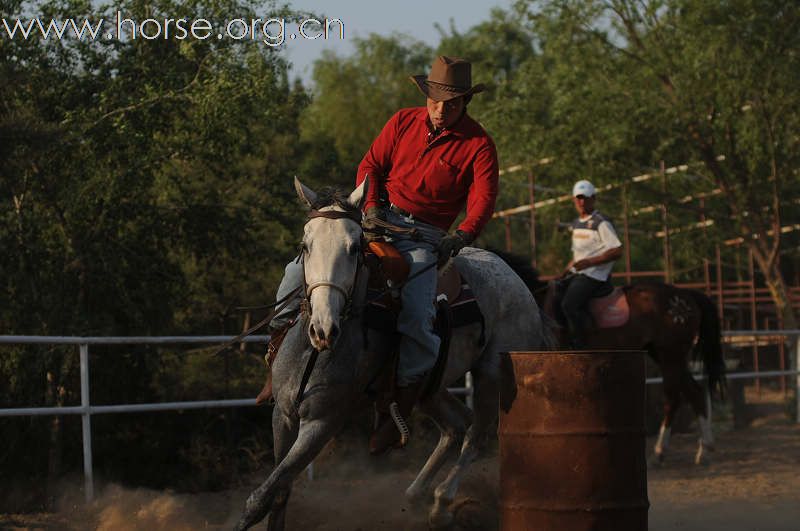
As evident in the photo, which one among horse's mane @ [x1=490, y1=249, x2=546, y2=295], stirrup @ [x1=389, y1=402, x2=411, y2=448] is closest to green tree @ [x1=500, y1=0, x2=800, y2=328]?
horse's mane @ [x1=490, y1=249, x2=546, y2=295]

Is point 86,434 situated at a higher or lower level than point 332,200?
lower

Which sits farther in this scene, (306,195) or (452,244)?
(452,244)

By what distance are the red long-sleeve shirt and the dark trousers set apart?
5.04 m

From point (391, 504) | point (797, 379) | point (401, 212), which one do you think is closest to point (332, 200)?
point (401, 212)

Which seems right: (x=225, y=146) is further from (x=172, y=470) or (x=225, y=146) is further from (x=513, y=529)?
(x=513, y=529)

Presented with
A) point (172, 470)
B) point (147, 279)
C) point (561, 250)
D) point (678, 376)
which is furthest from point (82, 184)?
point (561, 250)

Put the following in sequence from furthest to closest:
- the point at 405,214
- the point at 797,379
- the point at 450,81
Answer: the point at 797,379, the point at 405,214, the point at 450,81

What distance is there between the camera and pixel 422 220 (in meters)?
7.33

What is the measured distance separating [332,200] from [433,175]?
124cm

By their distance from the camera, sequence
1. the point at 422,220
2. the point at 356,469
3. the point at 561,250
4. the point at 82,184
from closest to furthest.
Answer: the point at 422,220 → the point at 356,469 → the point at 82,184 → the point at 561,250

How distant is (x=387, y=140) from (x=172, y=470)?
6.40 metres

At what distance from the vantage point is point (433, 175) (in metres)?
7.27

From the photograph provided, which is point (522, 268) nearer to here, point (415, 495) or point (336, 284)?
point (415, 495)

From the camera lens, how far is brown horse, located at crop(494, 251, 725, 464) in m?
12.6
